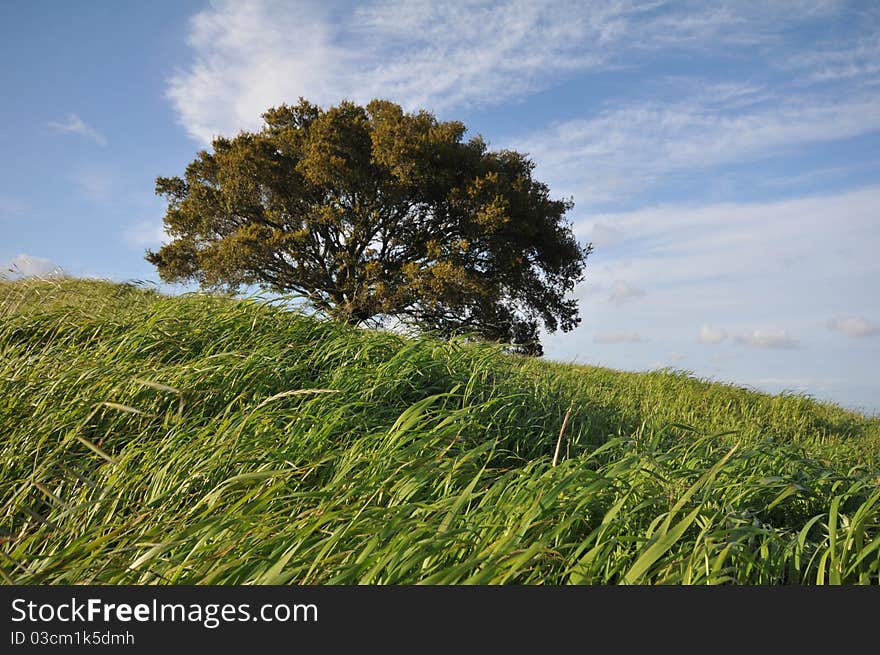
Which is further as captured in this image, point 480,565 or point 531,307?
point 531,307

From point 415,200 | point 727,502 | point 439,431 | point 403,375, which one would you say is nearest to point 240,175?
point 415,200

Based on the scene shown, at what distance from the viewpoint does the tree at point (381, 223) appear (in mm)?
15492

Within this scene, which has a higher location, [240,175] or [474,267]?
[240,175]

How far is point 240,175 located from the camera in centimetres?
1670

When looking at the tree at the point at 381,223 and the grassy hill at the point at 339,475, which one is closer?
the grassy hill at the point at 339,475

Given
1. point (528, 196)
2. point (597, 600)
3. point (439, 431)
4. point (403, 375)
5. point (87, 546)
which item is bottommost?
point (597, 600)

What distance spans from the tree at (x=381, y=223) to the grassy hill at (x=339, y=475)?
9.37 meters

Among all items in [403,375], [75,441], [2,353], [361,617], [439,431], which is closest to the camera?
[361,617]

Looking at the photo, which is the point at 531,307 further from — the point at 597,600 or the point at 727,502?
the point at 597,600

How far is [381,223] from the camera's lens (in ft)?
54.9

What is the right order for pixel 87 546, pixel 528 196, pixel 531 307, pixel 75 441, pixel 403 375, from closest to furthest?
pixel 87 546 < pixel 75 441 < pixel 403 375 < pixel 528 196 < pixel 531 307

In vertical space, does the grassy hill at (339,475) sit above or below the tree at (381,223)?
below

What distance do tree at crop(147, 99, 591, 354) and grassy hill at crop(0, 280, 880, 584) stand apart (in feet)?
30.7

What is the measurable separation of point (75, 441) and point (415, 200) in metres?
13.2
